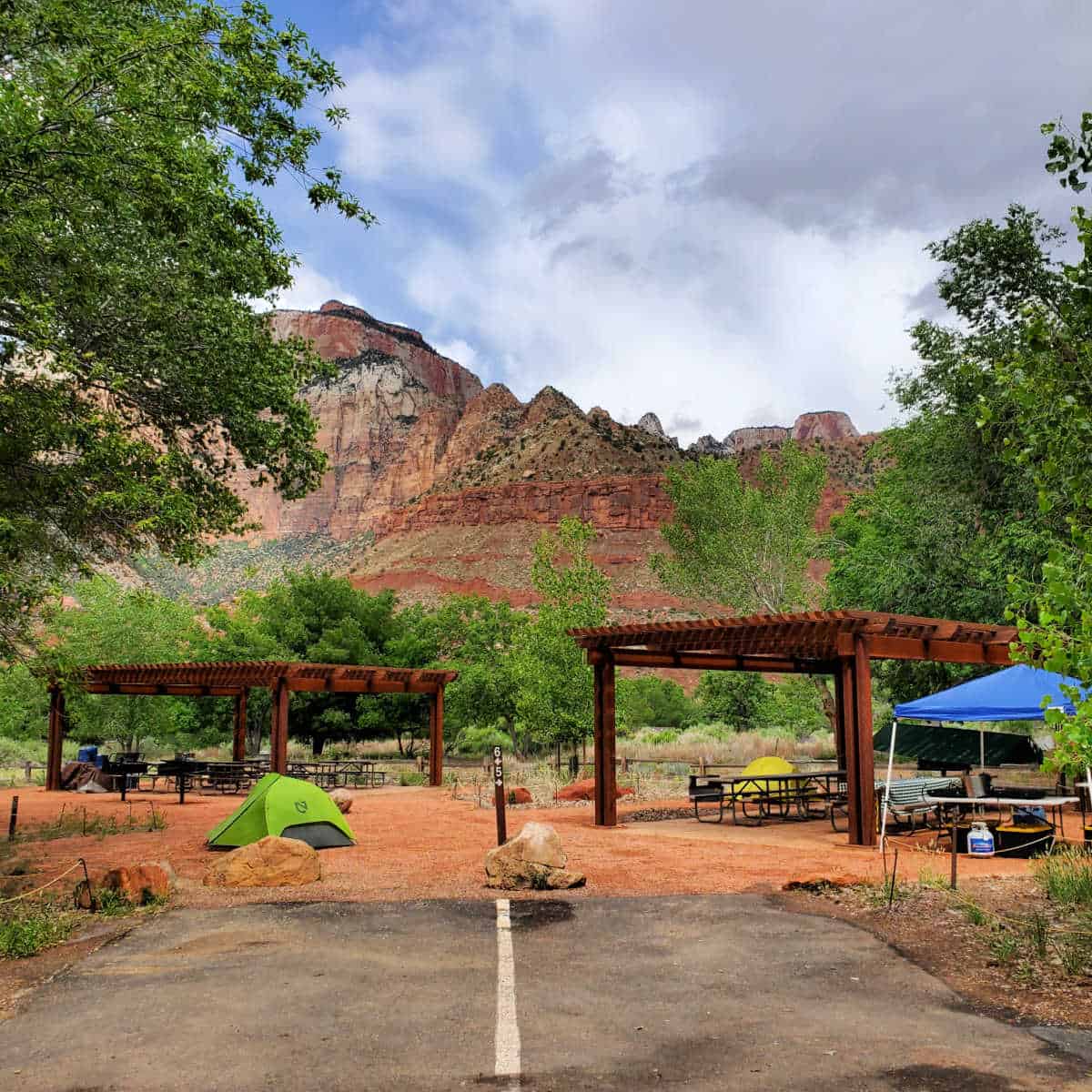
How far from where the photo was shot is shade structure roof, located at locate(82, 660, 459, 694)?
19.7m

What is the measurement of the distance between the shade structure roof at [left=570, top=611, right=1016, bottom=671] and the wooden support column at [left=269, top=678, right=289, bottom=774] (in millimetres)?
8018

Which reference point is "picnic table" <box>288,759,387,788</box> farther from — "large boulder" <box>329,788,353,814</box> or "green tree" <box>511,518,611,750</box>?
"large boulder" <box>329,788,353,814</box>

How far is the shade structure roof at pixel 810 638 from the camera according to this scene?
39.3 ft

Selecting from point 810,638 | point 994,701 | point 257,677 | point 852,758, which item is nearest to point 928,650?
point 994,701

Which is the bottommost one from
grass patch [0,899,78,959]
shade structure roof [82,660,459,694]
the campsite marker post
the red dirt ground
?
the red dirt ground

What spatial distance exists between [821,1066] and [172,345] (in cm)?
962

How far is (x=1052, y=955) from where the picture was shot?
6207 millimetres

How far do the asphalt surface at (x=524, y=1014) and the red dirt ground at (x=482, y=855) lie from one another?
5.37 ft

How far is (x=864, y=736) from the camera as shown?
39.9ft

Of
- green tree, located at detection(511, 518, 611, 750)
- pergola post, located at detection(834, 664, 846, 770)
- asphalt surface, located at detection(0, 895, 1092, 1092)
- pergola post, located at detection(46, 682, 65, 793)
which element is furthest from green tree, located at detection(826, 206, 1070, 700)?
pergola post, located at detection(46, 682, 65, 793)

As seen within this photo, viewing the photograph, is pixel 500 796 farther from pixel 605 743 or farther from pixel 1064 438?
pixel 1064 438

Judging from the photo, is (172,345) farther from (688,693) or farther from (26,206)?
(688,693)

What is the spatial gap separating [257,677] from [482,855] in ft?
33.3

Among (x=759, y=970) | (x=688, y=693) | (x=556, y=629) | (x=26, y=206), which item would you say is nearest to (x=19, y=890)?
(x=26, y=206)
